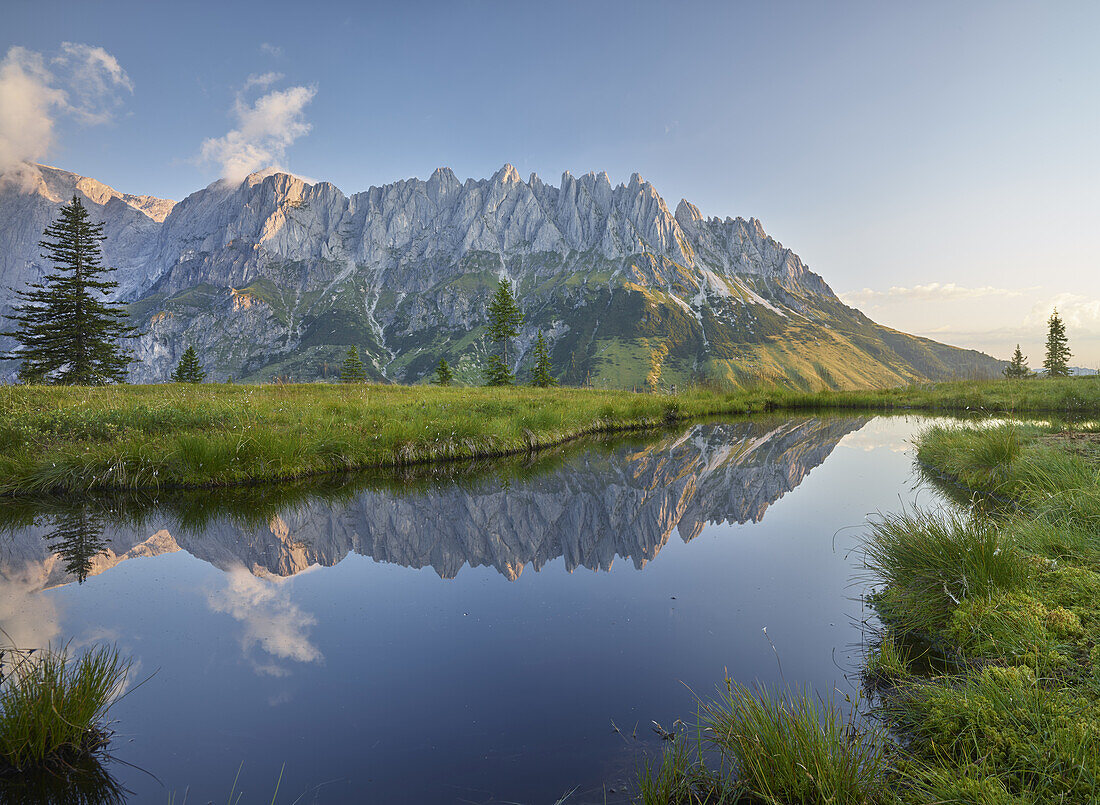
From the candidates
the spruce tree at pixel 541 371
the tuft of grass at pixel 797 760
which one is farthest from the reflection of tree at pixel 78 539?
the spruce tree at pixel 541 371

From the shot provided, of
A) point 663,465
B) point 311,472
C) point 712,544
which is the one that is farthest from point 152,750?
point 663,465

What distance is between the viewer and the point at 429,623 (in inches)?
236

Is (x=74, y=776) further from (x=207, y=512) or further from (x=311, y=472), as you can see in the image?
(x=311, y=472)

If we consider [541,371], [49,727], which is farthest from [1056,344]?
[49,727]

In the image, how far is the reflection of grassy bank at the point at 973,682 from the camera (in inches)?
111

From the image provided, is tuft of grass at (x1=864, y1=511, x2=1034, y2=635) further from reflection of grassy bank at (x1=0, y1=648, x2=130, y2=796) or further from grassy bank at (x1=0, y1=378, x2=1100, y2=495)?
grassy bank at (x1=0, y1=378, x2=1100, y2=495)

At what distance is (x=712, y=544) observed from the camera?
29.5 ft

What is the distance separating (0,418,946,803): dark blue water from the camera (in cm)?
372

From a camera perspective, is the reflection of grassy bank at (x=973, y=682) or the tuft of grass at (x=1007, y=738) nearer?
the tuft of grass at (x=1007, y=738)

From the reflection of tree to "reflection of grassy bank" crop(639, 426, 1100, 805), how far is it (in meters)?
8.57

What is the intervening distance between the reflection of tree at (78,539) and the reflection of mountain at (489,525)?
15 centimetres

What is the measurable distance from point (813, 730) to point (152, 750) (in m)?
4.77

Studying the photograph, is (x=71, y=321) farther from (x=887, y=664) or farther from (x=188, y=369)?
(x=887, y=664)

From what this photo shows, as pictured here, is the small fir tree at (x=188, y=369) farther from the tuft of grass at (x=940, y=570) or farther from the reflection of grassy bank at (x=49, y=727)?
the tuft of grass at (x=940, y=570)
